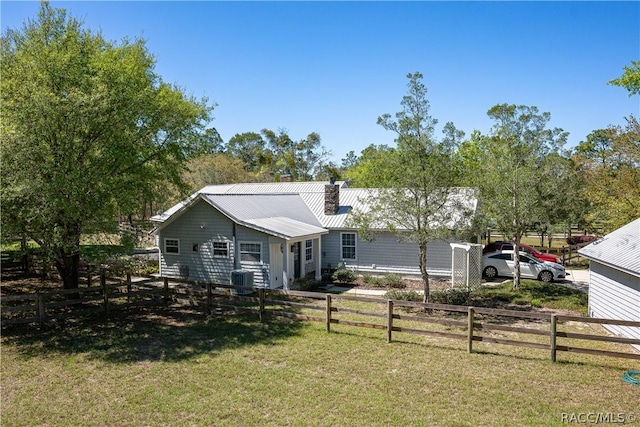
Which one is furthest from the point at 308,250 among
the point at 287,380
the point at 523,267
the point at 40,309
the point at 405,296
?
the point at 287,380

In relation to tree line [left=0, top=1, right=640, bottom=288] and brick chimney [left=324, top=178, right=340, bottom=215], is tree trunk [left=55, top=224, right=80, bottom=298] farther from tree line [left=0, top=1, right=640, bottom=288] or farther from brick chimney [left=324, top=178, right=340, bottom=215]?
brick chimney [left=324, top=178, right=340, bottom=215]

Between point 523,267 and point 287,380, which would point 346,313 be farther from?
point 523,267

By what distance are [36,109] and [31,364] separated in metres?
6.78

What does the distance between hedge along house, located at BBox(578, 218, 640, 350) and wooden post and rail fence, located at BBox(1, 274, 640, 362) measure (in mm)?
926

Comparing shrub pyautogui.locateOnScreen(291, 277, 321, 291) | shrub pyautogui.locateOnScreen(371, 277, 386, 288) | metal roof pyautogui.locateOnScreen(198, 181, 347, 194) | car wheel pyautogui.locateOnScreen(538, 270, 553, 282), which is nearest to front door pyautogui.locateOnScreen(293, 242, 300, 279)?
shrub pyautogui.locateOnScreen(291, 277, 321, 291)

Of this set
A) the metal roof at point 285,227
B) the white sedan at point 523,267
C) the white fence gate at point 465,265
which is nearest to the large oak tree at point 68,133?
the metal roof at point 285,227

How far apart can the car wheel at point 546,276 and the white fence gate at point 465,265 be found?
12.6 feet

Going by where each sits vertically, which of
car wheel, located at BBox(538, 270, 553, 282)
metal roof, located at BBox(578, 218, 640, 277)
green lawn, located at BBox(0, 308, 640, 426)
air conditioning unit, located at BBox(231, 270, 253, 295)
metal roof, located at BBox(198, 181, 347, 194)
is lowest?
green lawn, located at BBox(0, 308, 640, 426)

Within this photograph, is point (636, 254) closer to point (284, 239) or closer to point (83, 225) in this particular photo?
point (284, 239)

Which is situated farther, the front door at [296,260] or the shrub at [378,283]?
the front door at [296,260]

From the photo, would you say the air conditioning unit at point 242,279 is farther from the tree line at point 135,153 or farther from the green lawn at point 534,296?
the green lawn at point 534,296

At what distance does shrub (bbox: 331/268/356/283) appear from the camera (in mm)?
20297

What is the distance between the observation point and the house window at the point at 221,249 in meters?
19.2

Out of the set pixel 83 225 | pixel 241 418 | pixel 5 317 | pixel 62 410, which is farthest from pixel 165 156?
pixel 241 418
